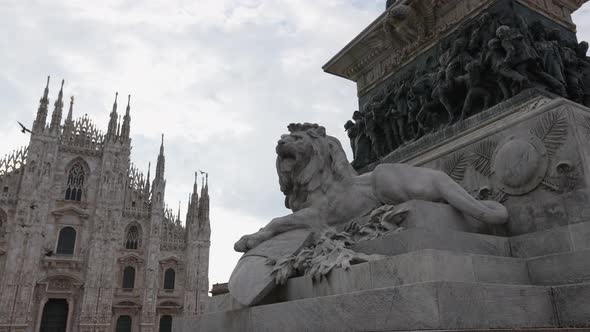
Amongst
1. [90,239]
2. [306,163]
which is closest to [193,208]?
[90,239]

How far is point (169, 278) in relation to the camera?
33188 mm

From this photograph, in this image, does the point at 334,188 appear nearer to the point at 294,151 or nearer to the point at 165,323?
the point at 294,151

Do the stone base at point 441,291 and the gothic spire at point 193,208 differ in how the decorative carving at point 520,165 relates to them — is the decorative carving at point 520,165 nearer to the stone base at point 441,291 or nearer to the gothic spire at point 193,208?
the stone base at point 441,291

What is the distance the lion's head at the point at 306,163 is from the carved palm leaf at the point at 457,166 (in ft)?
2.71

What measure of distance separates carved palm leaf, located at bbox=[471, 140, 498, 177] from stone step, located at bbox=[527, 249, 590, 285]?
0.97 meters

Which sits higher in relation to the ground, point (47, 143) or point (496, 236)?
point (47, 143)

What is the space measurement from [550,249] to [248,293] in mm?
1948

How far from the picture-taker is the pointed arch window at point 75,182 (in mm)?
32625

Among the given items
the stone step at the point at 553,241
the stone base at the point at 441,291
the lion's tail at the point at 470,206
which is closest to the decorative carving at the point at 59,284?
the stone base at the point at 441,291

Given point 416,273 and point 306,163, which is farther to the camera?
point 306,163

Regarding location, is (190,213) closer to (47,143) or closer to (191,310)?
(191,310)

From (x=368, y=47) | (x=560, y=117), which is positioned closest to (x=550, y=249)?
(x=560, y=117)

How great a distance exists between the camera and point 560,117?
10.1 feet

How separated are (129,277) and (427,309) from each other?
33418 mm
